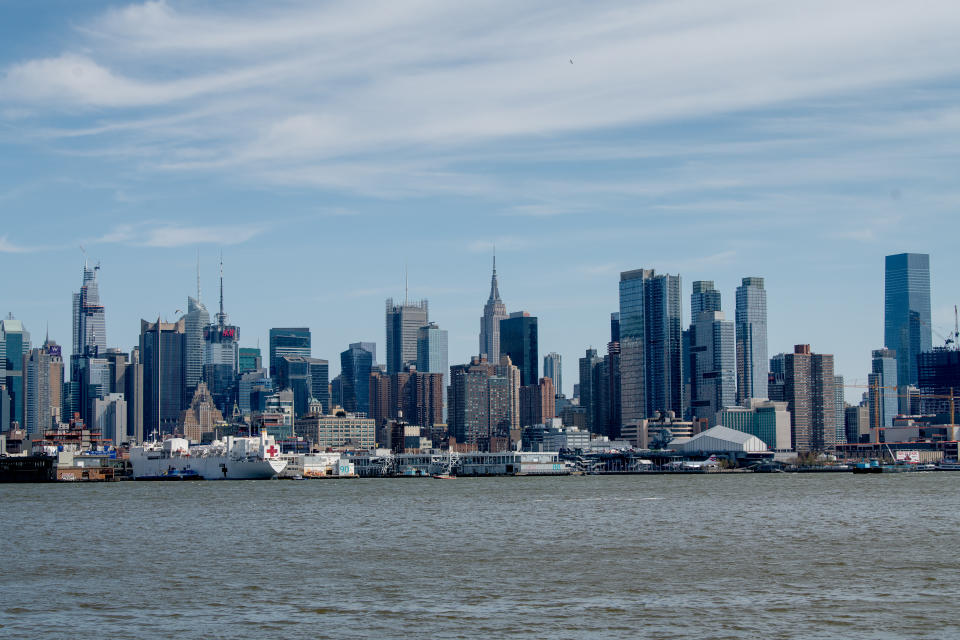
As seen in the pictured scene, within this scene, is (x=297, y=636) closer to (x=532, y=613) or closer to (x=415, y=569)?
(x=532, y=613)

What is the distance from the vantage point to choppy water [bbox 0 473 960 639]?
44594 mm

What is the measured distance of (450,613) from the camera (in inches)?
1860

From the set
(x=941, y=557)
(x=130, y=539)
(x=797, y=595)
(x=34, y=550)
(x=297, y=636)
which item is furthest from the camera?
(x=130, y=539)

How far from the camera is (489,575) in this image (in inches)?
2298

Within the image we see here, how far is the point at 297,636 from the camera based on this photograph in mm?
42594

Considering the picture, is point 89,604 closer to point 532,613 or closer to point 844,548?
point 532,613

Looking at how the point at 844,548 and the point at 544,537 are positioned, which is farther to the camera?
the point at 544,537

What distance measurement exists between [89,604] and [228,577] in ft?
30.2

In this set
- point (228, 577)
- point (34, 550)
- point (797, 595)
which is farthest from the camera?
point (34, 550)

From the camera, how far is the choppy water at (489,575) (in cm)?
4459

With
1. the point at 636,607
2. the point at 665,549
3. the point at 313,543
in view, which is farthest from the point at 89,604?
the point at 665,549

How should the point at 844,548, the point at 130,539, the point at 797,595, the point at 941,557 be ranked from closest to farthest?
the point at 797,595 < the point at 941,557 < the point at 844,548 < the point at 130,539

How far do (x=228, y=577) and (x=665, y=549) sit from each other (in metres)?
24.5

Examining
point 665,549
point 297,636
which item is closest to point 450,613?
point 297,636
